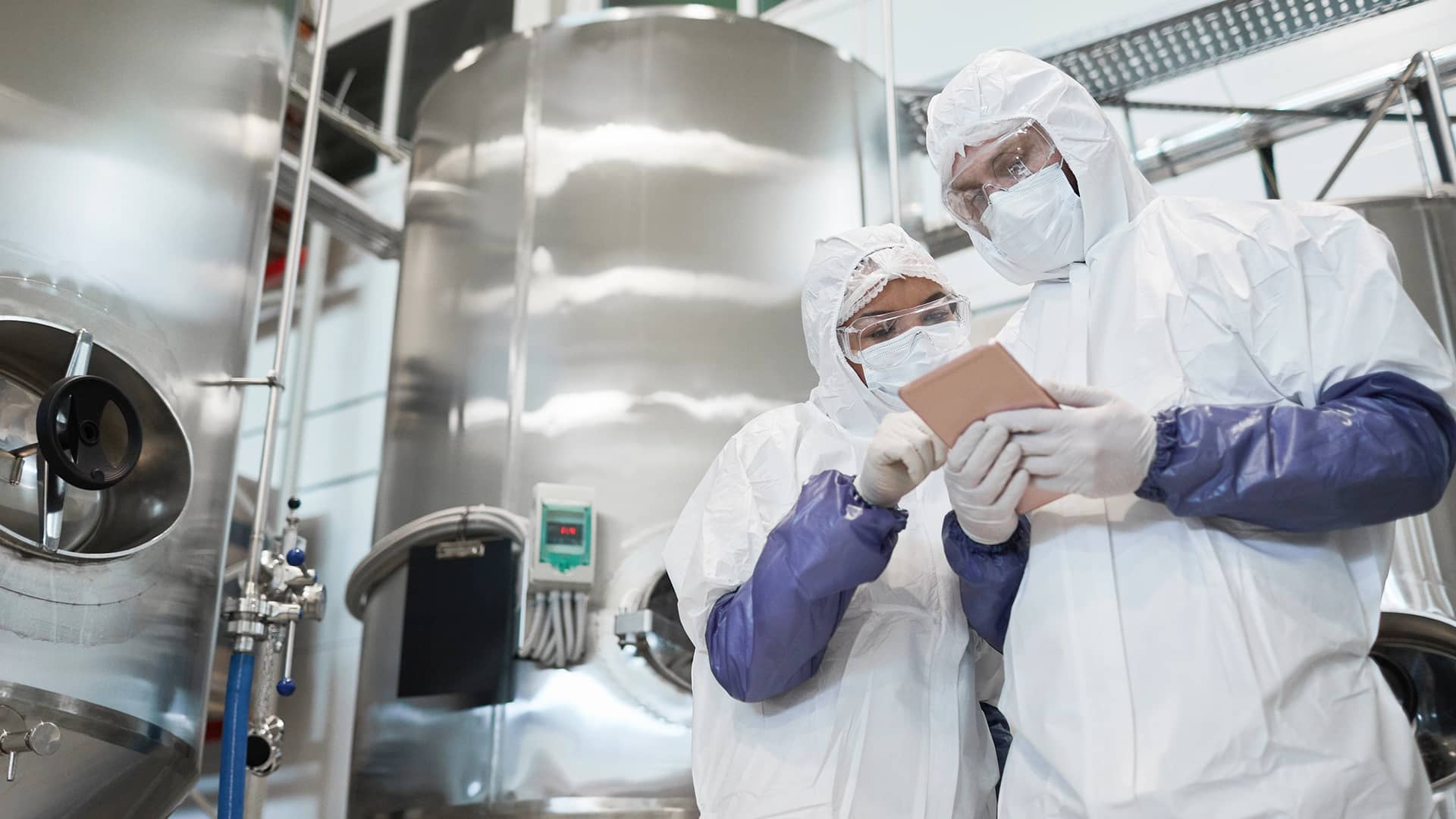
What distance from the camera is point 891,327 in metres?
1.55

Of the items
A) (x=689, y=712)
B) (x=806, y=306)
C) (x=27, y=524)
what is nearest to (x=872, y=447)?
(x=806, y=306)

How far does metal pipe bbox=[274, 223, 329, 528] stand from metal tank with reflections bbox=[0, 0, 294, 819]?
1.79 m

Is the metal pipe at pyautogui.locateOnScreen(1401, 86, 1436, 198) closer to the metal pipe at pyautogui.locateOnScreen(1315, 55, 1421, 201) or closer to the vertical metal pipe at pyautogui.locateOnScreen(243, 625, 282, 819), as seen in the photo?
the metal pipe at pyautogui.locateOnScreen(1315, 55, 1421, 201)

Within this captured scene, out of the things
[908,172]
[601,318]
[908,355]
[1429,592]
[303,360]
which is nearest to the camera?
[908,355]

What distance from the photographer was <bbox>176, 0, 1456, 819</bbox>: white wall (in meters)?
2.97

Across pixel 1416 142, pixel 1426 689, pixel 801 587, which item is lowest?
pixel 1426 689

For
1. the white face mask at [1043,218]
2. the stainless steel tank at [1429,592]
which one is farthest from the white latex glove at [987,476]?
the stainless steel tank at [1429,592]

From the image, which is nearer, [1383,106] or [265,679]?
[265,679]

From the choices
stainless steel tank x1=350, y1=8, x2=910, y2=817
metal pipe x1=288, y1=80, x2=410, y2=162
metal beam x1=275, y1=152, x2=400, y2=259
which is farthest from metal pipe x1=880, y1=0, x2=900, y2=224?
metal pipe x1=288, y1=80, x2=410, y2=162

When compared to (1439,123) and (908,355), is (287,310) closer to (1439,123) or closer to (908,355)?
(908,355)

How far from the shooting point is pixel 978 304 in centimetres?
325

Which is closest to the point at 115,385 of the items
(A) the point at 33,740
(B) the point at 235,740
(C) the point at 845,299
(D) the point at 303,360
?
(A) the point at 33,740

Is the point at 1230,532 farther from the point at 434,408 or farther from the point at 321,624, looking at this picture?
the point at 321,624

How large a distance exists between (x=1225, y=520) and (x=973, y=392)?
0.25m
